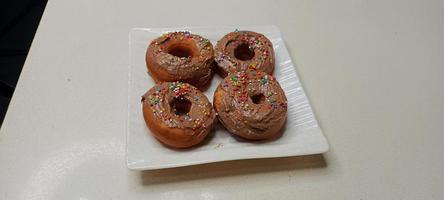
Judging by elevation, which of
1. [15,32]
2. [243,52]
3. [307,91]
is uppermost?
[243,52]

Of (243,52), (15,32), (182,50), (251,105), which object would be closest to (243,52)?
(243,52)

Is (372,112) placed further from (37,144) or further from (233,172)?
(37,144)

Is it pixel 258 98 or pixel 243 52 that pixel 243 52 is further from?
pixel 258 98

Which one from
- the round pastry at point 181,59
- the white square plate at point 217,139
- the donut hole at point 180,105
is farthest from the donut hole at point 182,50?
the donut hole at point 180,105

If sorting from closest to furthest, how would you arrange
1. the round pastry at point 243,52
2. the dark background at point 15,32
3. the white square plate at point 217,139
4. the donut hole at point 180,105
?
the white square plate at point 217,139 → the donut hole at point 180,105 → the round pastry at point 243,52 → the dark background at point 15,32

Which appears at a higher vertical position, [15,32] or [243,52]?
[243,52]

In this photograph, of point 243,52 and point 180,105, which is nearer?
point 180,105

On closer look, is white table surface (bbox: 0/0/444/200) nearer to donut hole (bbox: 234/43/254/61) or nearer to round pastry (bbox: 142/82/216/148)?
round pastry (bbox: 142/82/216/148)

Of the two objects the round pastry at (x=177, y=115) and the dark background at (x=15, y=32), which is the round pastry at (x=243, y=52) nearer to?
the round pastry at (x=177, y=115)

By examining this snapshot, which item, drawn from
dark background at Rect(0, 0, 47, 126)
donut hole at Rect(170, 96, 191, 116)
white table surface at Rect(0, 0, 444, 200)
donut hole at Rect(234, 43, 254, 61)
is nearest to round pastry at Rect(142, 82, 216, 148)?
donut hole at Rect(170, 96, 191, 116)
